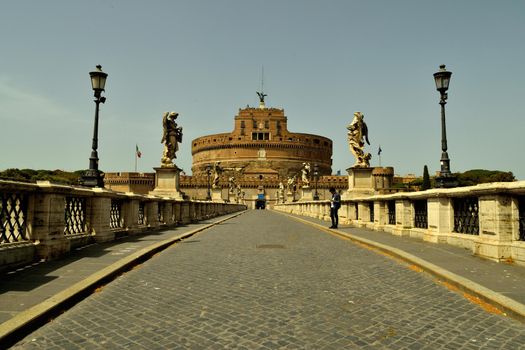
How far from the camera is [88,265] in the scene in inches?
287

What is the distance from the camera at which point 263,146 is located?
13400 cm

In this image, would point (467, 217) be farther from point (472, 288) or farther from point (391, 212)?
point (391, 212)

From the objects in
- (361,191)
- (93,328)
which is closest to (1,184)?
(93,328)

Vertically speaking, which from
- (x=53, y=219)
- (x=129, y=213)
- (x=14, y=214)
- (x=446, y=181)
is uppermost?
(x=446, y=181)

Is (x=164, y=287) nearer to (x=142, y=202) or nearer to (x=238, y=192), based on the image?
(x=142, y=202)

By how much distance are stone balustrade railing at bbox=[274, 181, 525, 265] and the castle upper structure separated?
4547 inches

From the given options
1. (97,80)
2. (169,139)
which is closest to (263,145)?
(169,139)

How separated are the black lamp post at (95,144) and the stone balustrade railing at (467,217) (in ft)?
31.4

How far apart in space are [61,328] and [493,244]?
705 cm

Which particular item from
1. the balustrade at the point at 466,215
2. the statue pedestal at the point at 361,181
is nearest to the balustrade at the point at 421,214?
the balustrade at the point at 466,215

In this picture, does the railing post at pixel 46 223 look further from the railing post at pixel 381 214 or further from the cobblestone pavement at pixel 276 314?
the railing post at pixel 381 214

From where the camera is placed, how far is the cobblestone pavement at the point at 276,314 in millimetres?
3818

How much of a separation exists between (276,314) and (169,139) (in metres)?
21.2

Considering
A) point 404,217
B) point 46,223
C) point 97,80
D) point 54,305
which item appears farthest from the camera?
point 97,80
